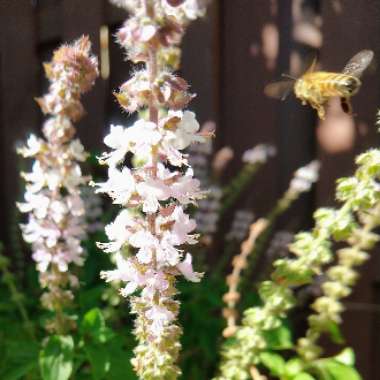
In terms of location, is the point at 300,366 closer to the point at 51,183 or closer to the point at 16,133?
the point at 51,183

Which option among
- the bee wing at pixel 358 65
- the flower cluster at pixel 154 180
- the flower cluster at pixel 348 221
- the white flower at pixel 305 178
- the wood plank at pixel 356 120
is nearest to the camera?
the flower cluster at pixel 154 180

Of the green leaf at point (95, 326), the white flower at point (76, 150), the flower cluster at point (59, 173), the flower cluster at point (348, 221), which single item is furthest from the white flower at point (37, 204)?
the flower cluster at point (348, 221)

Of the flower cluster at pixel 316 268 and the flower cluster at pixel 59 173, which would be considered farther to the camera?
the flower cluster at pixel 59 173

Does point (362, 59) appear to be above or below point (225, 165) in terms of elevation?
below

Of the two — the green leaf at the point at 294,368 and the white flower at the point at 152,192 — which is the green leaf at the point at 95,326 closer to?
the green leaf at the point at 294,368

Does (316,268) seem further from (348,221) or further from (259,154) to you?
(259,154)

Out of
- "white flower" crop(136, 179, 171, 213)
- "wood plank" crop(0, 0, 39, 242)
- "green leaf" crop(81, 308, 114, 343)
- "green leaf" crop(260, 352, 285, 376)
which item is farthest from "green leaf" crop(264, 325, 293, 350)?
"wood plank" crop(0, 0, 39, 242)

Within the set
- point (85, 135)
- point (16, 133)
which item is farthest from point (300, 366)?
point (16, 133)

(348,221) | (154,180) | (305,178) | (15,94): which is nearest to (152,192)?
(154,180)

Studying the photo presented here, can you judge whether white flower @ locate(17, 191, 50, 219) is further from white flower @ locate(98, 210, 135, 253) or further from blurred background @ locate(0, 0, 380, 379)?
blurred background @ locate(0, 0, 380, 379)
